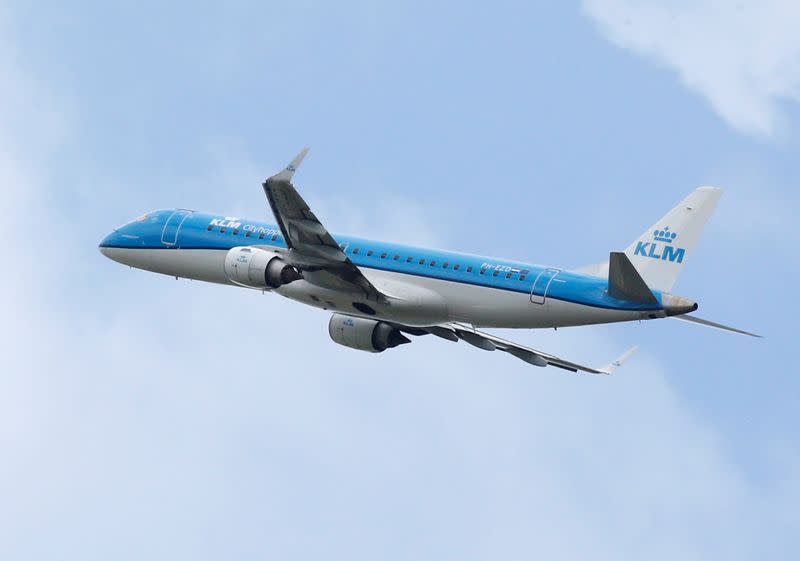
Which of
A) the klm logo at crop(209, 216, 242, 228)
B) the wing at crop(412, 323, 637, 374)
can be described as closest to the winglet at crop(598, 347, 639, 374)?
the wing at crop(412, 323, 637, 374)

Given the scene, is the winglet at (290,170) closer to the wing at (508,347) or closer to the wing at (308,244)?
the wing at (308,244)

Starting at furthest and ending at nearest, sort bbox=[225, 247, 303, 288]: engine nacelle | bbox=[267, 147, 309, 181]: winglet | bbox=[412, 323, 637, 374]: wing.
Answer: bbox=[412, 323, 637, 374]: wing < bbox=[225, 247, 303, 288]: engine nacelle < bbox=[267, 147, 309, 181]: winglet

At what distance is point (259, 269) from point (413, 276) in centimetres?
515

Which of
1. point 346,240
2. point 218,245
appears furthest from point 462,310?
point 218,245

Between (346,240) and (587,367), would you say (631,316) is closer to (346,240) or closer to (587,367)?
(587,367)

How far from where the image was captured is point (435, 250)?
5159 centimetres

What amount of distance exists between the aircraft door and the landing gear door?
14.3 meters

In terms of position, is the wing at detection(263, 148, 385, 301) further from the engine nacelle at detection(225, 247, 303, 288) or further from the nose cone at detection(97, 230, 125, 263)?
the nose cone at detection(97, 230, 125, 263)

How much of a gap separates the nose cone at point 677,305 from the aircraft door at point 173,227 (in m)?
18.8

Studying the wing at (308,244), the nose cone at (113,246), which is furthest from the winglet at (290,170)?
the nose cone at (113,246)

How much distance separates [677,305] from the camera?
151 feet

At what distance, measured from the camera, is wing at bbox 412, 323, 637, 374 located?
54000mm

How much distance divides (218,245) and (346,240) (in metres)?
4.79

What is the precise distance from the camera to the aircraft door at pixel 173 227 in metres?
55.8
